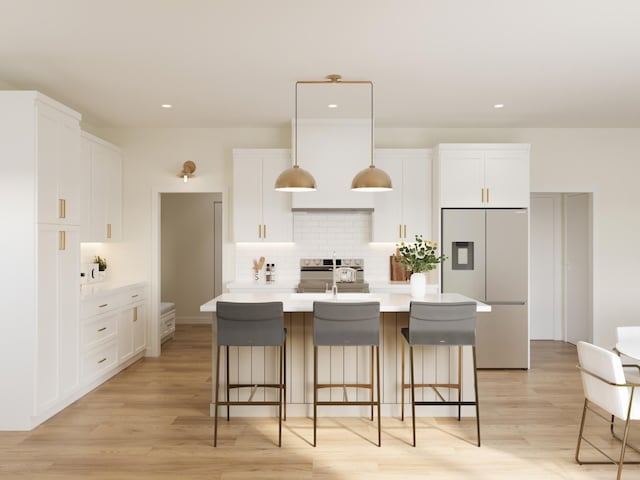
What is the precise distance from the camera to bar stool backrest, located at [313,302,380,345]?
3.63 metres

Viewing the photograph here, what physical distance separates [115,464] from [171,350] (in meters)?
3.56

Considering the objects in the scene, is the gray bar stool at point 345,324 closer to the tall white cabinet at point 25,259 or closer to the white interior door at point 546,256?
the tall white cabinet at point 25,259

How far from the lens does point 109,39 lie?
3.57 meters

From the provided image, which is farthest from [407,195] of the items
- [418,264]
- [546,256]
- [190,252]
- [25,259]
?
[190,252]

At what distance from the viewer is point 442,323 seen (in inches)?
144

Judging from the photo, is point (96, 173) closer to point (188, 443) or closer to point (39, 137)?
point (39, 137)

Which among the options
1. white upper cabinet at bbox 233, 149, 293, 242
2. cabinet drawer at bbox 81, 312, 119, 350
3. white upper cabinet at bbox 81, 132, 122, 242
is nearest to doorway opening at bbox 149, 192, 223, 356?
white upper cabinet at bbox 81, 132, 122, 242

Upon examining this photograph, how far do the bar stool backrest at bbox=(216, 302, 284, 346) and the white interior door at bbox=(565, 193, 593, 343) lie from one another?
4555 mm

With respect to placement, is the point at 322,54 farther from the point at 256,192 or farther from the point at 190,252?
the point at 190,252

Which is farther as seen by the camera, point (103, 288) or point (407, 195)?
point (407, 195)

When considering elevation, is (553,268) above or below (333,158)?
below

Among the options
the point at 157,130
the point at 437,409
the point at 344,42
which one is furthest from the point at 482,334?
the point at 157,130

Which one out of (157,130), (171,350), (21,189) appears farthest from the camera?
(171,350)

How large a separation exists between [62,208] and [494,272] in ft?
14.4
